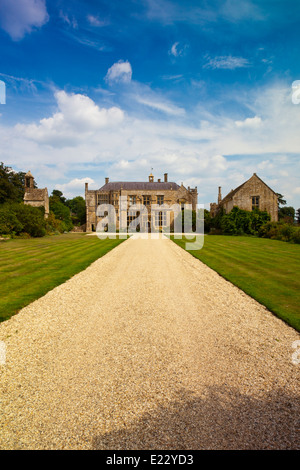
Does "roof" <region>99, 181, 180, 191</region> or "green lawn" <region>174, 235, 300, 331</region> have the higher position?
"roof" <region>99, 181, 180, 191</region>

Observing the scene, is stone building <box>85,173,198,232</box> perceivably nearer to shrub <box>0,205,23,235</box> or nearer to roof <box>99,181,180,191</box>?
roof <box>99,181,180,191</box>

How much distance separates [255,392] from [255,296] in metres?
4.41

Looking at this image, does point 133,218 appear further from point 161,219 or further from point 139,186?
point 139,186

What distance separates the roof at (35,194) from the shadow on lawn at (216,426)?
157 feet

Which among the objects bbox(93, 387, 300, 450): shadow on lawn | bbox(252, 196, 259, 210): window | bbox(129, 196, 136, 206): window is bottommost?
bbox(93, 387, 300, 450): shadow on lawn

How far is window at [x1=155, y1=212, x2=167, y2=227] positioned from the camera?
5072 cm

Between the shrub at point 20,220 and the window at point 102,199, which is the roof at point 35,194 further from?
the shrub at point 20,220

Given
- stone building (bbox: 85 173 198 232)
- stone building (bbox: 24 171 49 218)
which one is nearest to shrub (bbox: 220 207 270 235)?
stone building (bbox: 85 173 198 232)

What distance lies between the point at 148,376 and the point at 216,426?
119cm

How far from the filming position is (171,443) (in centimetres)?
271

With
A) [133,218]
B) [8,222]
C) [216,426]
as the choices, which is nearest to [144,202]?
[133,218]

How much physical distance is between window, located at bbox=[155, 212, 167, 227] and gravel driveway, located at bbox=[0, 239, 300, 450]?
43717mm

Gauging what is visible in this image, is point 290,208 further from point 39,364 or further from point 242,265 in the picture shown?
point 39,364

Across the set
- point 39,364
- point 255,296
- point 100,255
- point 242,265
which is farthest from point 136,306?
point 100,255
